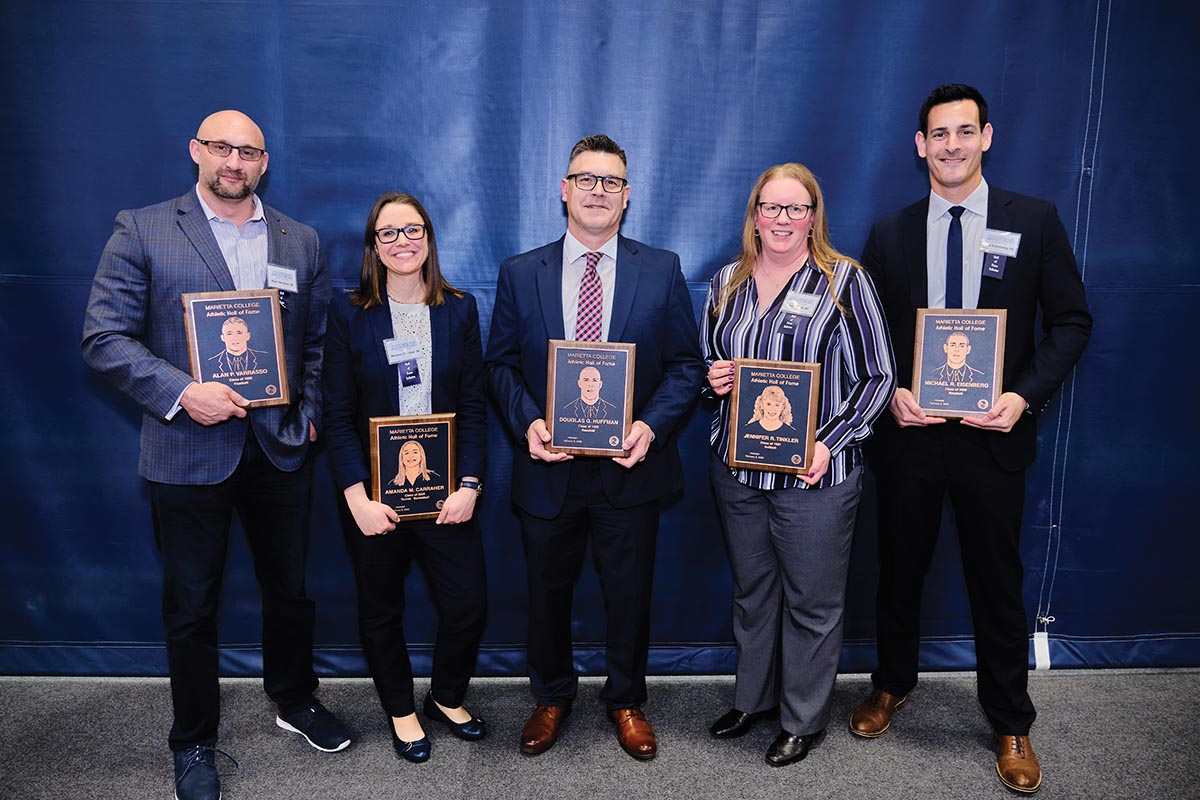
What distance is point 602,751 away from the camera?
2.65m

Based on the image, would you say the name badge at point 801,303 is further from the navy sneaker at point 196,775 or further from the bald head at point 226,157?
the navy sneaker at point 196,775

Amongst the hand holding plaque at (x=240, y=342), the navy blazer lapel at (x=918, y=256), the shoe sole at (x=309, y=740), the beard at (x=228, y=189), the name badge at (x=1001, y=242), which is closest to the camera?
the hand holding plaque at (x=240, y=342)

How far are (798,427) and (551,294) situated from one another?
0.86 m

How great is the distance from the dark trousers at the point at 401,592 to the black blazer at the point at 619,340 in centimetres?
29

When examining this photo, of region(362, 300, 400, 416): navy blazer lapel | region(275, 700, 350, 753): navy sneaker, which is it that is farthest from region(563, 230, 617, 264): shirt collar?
region(275, 700, 350, 753): navy sneaker

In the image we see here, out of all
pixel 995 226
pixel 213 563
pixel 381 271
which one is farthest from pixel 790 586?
pixel 213 563

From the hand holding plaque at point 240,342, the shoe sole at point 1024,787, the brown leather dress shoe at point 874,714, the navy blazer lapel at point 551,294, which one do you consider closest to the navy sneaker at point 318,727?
the hand holding plaque at point 240,342

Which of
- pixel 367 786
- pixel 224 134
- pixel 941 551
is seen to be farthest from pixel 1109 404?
pixel 224 134

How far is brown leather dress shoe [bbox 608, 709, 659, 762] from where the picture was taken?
2.59m

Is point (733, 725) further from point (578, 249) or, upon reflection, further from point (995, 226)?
point (995, 226)

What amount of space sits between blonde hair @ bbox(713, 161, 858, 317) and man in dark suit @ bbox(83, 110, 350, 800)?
1388mm

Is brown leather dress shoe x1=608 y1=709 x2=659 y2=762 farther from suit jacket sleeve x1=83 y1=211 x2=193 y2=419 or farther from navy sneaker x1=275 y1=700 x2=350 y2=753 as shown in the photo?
suit jacket sleeve x1=83 y1=211 x2=193 y2=419

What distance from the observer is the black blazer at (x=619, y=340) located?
7.94 ft

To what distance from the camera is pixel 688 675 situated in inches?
128
